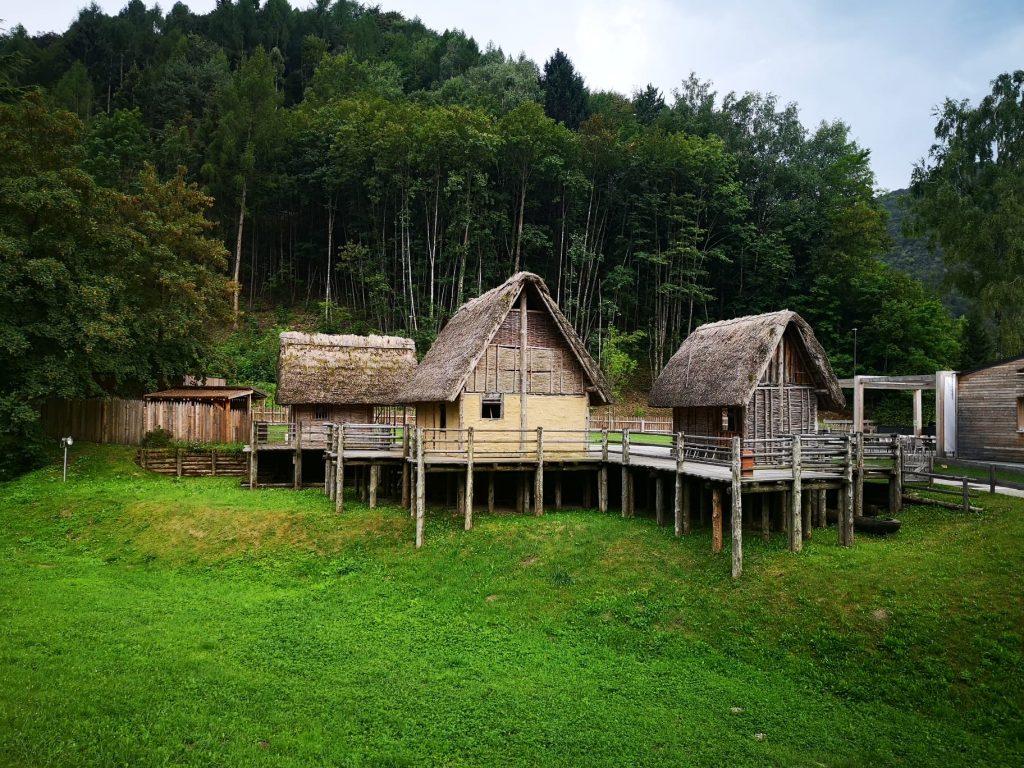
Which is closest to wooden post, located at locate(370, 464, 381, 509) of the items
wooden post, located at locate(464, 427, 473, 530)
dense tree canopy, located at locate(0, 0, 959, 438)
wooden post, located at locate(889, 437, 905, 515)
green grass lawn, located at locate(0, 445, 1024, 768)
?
green grass lawn, located at locate(0, 445, 1024, 768)

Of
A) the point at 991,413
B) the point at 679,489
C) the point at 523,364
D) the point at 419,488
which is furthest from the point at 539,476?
the point at 991,413

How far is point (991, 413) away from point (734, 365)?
1434 centimetres

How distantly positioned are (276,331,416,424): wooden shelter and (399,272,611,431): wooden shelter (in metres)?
5.05

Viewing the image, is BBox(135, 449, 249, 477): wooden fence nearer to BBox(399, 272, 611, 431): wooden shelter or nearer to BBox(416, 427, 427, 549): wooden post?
BBox(399, 272, 611, 431): wooden shelter

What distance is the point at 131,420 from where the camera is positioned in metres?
29.5

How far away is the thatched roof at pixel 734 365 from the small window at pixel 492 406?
5.33 m

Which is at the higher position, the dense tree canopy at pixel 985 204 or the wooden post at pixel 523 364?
the dense tree canopy at pixel 985 204

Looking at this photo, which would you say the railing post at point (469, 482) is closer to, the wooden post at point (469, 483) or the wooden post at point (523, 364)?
the wooden post at point (469, 483)

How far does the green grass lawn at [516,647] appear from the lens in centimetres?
928

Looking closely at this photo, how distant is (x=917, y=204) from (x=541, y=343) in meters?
29.0

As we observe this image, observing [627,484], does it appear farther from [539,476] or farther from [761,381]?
[761,381]

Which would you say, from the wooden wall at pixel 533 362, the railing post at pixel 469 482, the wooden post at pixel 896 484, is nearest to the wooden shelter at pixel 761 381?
the wooden post at pixel 896 484

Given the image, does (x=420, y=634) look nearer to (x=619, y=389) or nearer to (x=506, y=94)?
(x=619, y=389)

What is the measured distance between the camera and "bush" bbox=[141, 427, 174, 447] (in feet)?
94.9
